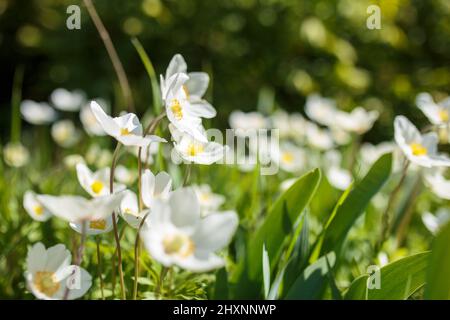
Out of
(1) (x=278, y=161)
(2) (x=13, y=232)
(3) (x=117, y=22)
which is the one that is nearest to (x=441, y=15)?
(3) (x=117, y=22)

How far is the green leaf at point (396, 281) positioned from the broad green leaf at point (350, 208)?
0.14 metres

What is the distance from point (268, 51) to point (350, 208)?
7.72 ft

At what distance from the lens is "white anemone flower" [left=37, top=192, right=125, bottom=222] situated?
67 cm

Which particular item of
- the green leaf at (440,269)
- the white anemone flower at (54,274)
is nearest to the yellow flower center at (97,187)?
the white anemone flower at (54,274)

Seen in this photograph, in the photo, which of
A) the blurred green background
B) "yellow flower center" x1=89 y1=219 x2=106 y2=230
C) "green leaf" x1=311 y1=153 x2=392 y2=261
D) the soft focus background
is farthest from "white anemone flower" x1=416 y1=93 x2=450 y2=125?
the blurred green background

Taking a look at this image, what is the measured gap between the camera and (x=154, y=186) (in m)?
0.89

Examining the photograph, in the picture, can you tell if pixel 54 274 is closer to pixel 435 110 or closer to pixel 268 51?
pixel 435 110

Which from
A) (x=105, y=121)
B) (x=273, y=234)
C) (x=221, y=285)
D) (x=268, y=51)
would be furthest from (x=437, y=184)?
(x=268, y=51)

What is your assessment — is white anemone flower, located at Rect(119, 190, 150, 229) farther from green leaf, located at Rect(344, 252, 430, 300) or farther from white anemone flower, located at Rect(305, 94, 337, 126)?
white anemone flower, located at Rect(305, 94, 337, 126)

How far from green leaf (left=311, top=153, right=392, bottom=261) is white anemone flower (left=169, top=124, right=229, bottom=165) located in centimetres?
28

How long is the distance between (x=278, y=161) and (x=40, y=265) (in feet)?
3.36

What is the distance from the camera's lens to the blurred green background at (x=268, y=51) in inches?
129

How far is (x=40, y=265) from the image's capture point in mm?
856
